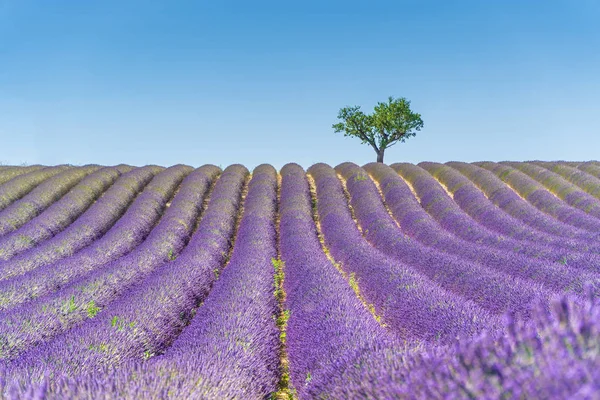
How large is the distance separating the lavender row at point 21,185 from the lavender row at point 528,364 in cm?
1868

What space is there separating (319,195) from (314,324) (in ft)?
48.0

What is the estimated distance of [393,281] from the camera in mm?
8109

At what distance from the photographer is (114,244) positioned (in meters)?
12.5

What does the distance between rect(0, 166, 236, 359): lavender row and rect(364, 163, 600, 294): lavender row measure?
5.48m

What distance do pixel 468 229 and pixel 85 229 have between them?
33.4 ft

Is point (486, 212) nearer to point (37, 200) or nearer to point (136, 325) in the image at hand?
point (136, 325)

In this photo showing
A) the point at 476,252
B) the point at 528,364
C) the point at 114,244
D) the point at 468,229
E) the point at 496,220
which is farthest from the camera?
the point at 496,220

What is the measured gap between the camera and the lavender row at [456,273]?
22.4 feet

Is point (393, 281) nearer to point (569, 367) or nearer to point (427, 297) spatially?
point (427, 297)

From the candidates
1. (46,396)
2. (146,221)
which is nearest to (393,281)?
(46,396)

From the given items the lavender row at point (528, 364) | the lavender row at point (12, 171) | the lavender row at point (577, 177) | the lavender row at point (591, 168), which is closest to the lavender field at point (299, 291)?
the lavender row at point (528, 364)

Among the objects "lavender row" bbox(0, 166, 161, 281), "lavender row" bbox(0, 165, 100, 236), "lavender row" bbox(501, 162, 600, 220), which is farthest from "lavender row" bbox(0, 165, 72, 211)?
"lavender row" bbox(501, 162, 600, 220)

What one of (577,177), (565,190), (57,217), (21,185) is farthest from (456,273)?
(21,185)

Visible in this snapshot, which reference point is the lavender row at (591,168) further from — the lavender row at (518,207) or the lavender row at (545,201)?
the lavender row at (518,207)
